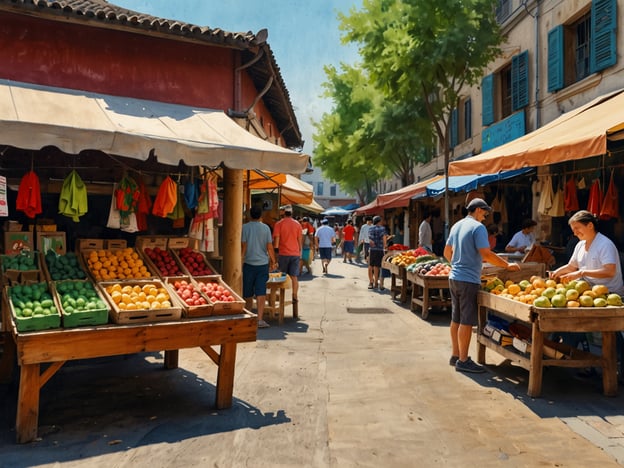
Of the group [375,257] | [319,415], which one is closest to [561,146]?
[319,415]

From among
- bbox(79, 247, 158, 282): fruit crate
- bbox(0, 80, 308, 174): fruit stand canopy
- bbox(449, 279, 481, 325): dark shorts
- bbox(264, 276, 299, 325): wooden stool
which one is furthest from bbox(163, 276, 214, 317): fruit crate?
bbox(264, 276, 299, 325): wooden stool

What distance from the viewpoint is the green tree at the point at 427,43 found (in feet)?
42.8

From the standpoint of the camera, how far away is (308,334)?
8336mm

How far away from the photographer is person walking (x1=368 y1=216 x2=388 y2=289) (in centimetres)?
1311

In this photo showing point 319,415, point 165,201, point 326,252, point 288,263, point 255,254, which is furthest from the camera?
point 326,252

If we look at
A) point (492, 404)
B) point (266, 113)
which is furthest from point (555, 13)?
point (492, 404)

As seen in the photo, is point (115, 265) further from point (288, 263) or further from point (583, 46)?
point (583, 46)

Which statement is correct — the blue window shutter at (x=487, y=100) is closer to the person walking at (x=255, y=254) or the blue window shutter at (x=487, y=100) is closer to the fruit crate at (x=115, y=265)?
the person walking at (x=255, y=254)

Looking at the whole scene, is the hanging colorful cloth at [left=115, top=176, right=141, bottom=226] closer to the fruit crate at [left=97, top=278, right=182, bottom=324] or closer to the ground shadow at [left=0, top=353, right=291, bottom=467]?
the fruit crate at [left=97, top=278, right=182, bottom=324]

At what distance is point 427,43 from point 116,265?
34.0ft

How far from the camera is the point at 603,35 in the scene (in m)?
10.7

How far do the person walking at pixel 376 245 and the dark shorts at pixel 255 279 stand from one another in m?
4.97

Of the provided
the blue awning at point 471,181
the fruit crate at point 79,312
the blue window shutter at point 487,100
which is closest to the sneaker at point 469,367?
the fruit crate at point 79,312

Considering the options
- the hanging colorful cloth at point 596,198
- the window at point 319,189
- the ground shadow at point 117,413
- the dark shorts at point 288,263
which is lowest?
the ground shadow at point 117,413
